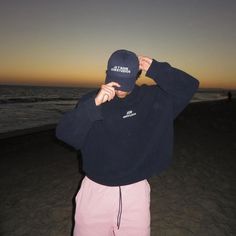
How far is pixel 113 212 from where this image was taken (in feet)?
6.64

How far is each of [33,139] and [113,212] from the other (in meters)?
8.69

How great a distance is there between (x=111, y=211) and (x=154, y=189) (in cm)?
394

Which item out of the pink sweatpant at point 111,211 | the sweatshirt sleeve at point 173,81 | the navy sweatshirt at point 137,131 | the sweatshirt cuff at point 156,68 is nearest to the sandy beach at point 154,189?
the pink sweatpant at point 111,211

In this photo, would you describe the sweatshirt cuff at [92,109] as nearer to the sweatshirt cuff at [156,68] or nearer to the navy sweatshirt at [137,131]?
the navy sweatshirt at [137,131]

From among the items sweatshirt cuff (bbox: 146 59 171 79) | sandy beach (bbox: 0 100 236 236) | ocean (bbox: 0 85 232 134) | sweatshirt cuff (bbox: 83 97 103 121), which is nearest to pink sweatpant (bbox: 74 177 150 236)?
sweatshirt cuff (bbox: 83 97 103 121)

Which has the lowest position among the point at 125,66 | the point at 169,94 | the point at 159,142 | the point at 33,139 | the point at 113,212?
the point at 33,139

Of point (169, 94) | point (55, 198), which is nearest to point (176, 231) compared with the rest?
point (55, 198)

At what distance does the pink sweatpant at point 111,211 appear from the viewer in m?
2.00

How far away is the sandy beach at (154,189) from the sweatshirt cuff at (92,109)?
319 centimetres

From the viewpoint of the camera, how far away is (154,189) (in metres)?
5.77

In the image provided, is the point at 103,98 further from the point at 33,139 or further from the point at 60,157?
the point at 33,139

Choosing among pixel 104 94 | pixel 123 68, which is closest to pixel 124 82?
pixel 123 68

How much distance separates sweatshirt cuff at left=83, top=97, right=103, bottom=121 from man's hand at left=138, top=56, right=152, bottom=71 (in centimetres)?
62

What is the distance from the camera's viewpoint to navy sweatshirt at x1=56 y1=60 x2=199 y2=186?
1944 mm
